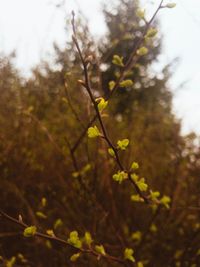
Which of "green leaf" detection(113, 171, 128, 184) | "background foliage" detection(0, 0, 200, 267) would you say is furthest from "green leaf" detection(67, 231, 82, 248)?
"background foliage" detection(0, 0, 200, 267)

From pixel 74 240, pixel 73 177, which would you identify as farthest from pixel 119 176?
pixel 73 177

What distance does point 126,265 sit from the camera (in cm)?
194

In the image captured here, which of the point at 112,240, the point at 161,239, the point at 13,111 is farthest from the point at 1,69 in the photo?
the point at 161,239

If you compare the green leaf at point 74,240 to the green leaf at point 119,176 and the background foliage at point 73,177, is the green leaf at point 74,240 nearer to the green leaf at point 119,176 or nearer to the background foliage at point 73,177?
the green leaf at point 119,176

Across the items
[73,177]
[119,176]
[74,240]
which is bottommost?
[74,240]

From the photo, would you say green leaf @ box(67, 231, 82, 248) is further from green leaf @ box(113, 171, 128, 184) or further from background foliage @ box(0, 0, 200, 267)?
background foliage @ box(0, 0, 200, 267)

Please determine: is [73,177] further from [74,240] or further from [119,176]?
[119,176]

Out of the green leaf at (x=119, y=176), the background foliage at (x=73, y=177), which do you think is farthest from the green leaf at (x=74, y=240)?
the background foliage at (x=73, y=177)

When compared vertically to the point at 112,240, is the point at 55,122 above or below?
above

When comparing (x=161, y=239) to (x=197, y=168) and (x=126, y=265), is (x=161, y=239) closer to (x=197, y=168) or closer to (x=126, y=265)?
(x=197, y=168)

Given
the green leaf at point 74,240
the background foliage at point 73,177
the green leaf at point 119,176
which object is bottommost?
the green leaf at point 74,240

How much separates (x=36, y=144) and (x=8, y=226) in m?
1.02

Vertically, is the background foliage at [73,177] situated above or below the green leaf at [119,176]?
above

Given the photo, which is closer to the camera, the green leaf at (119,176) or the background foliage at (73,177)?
the green leaf at (119,176)
